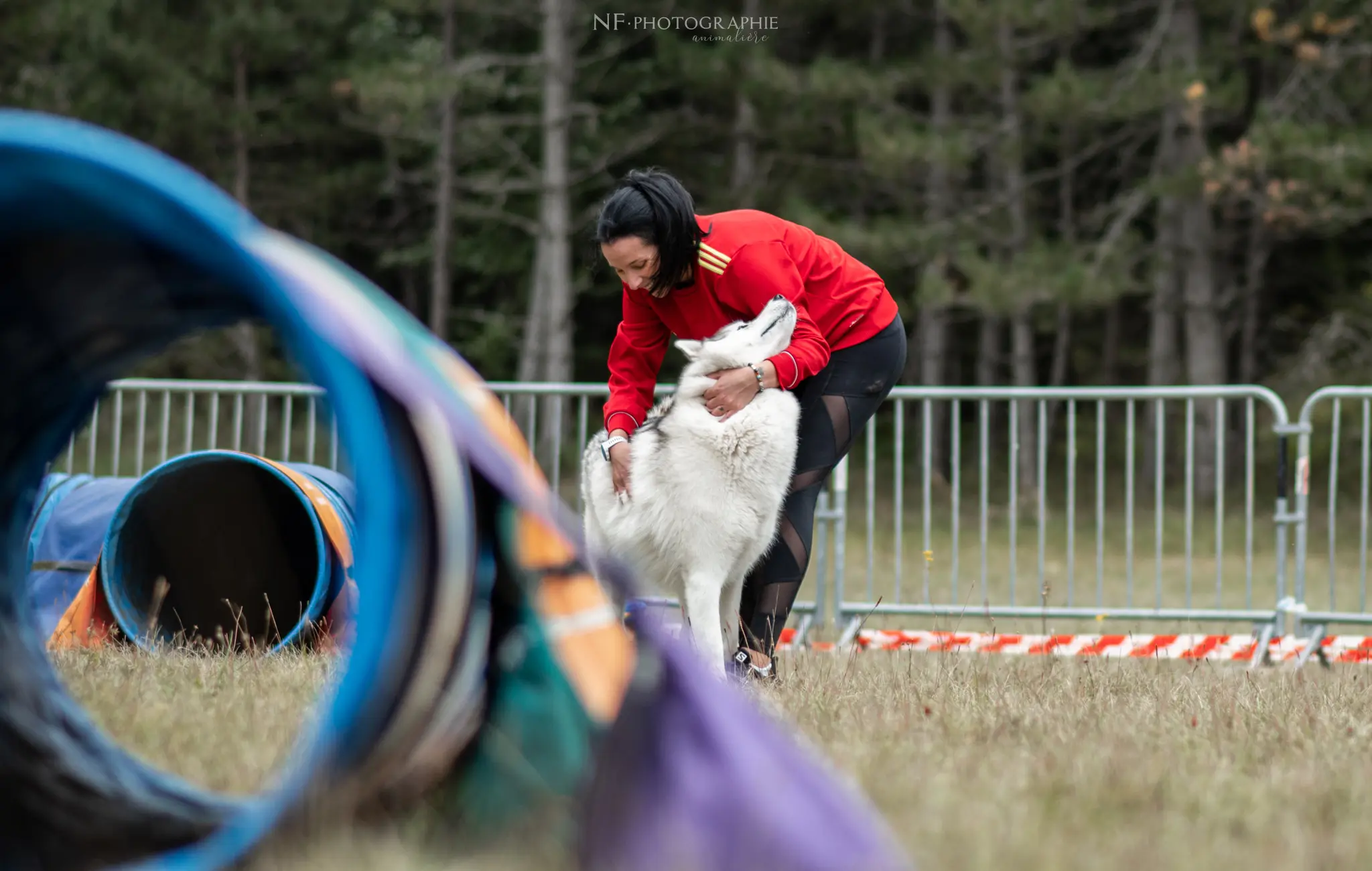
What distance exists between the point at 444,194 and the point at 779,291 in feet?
54.2

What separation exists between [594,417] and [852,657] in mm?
16561

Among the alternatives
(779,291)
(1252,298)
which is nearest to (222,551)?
(779,291)

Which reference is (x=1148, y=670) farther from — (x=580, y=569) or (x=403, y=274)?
(x=403, y=274)

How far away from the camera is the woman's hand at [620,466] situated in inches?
158

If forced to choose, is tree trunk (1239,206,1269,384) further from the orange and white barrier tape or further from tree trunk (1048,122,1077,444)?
the orange and white barrier tape

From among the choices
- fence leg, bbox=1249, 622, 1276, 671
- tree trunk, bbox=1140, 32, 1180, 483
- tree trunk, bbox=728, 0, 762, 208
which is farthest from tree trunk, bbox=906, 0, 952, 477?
fence leg, bbox=1249, 622, 1276, 671

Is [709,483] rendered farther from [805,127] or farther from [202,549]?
[805,127]

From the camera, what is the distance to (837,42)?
22859 mm

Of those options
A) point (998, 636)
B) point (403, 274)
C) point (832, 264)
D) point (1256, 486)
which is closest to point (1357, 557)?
point (1256, 486)

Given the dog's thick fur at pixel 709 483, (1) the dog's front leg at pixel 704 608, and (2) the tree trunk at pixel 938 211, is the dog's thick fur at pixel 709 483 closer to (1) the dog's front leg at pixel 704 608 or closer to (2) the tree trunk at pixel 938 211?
(1) the dog's front leg at pixel 704 608

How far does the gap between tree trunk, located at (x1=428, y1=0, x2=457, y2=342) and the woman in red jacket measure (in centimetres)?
1511

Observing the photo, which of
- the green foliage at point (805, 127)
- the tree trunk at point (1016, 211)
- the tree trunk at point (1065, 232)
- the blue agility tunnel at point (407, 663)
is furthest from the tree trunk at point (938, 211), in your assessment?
the blue agility tunnel at point (407, 663)

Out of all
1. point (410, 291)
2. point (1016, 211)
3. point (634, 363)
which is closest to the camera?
point (634, 363)

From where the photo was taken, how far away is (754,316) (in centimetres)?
410
